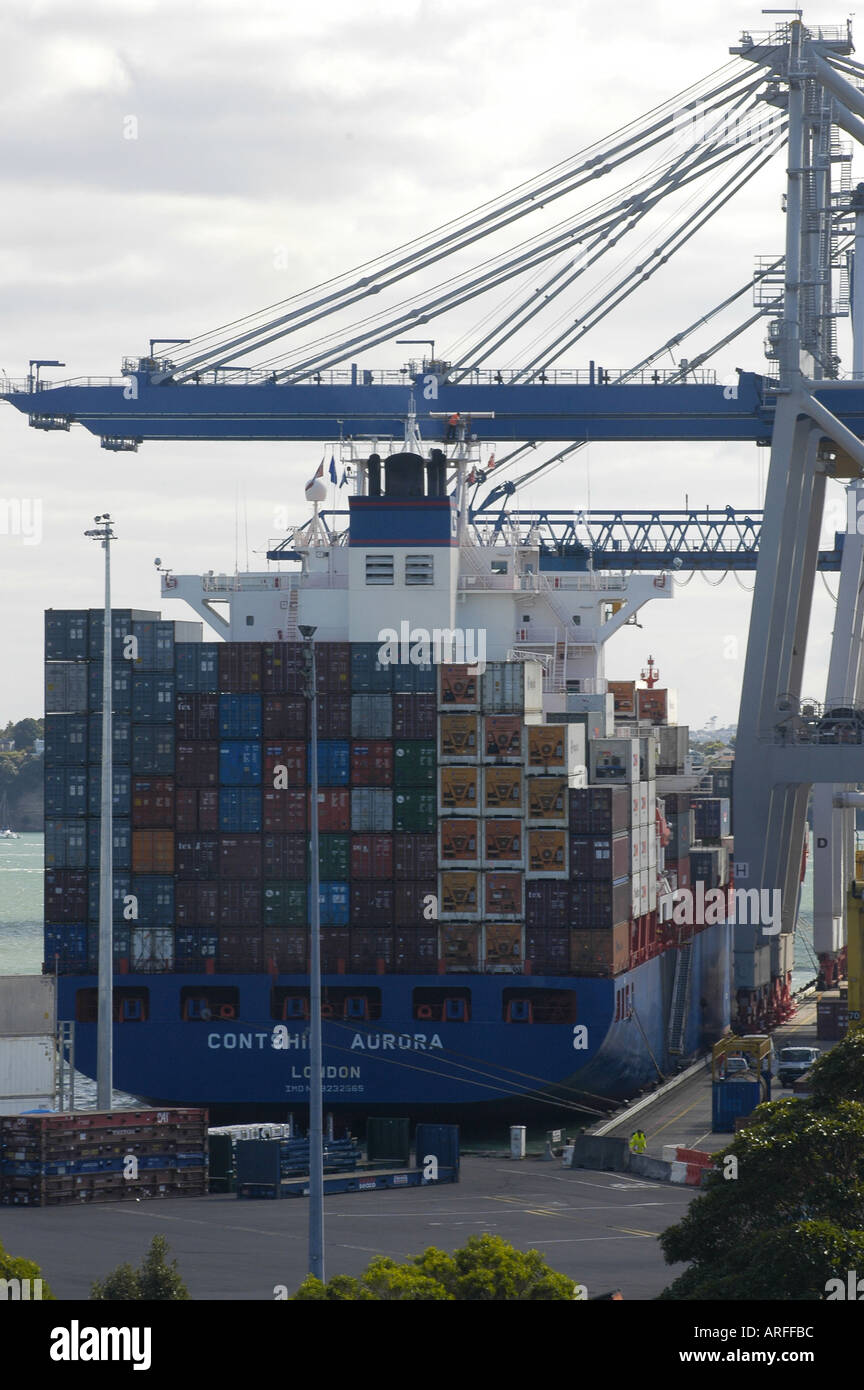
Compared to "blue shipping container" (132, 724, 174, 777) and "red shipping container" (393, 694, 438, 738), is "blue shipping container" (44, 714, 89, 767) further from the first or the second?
"red shipping container" (393, 694, 438, 738)

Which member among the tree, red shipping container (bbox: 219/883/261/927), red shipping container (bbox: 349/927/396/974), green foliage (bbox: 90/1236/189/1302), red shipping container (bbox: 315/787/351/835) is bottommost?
green foliage (bbox: 90/1236/189/1302)

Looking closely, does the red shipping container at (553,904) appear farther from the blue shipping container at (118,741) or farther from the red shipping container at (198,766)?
the blue shipping container at (118,741)

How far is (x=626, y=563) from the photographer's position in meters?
99.4

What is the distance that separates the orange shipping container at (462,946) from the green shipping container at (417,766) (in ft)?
11.3

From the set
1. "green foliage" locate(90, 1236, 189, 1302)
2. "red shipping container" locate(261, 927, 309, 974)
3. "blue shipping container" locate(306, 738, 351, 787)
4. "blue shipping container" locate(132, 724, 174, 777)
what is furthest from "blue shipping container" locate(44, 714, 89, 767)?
"green foliage" locate(90, 1236, 189, 1302)

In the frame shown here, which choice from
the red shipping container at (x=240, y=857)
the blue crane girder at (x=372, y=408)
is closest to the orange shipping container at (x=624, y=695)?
the blue crane girder at (x=372, y=408)

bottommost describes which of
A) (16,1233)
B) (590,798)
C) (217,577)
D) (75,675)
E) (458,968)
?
(16,1233)

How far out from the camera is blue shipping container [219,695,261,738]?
4709cm

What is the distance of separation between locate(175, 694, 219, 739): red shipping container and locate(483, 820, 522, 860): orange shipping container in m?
6.91

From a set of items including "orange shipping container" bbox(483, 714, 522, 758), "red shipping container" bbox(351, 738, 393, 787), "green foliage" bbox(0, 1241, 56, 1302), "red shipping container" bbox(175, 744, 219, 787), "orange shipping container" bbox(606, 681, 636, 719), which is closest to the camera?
"green foliage" bbox(0, 1241, 56, 1302)

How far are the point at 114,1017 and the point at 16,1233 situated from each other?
1454 centimetres

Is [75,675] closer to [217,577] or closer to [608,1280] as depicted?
[217,577]

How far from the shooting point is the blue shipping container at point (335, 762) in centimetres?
4675
